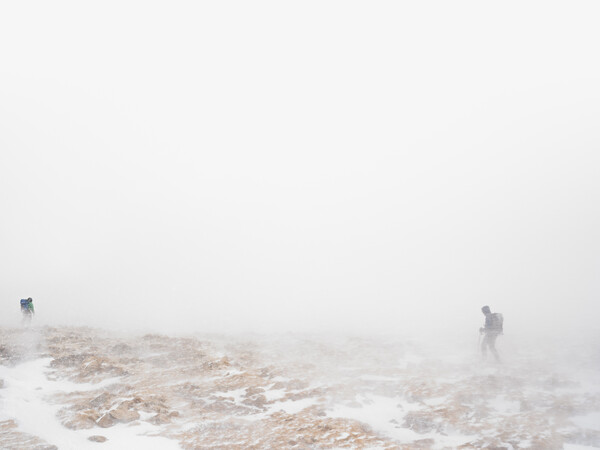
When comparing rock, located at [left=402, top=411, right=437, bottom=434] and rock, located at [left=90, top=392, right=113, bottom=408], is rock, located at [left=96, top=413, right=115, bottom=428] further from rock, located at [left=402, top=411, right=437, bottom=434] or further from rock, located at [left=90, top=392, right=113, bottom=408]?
rock, located at [left=402, top=411, right=437, bottom=434]

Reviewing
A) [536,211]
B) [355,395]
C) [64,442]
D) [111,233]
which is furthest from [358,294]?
[536,211]

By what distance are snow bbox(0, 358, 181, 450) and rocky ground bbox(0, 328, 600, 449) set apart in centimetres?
10

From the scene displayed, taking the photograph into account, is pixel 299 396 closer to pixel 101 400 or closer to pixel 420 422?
pixel 420 422

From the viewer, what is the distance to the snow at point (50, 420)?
10696 mm

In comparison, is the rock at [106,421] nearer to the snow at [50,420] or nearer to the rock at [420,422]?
the snow at [50,420]

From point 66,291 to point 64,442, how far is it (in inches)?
1668

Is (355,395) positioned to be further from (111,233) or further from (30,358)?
(111,233)

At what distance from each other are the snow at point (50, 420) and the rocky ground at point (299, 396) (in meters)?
0.10

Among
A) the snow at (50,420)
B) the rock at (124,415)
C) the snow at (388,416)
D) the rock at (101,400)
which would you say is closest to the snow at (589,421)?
the snow at (388,416)

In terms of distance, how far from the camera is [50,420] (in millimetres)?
11781

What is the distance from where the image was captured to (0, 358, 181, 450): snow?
10696mm

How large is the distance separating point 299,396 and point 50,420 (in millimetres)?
7369

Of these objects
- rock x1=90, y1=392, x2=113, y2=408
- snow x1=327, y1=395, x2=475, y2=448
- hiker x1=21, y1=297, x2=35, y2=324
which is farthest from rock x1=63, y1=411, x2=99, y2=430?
hiker x1=21, y1=297, x2=35, y2=324

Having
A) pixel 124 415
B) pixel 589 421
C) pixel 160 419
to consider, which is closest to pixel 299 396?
pixel 160 419
